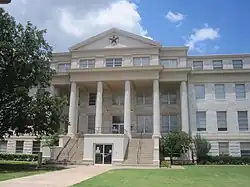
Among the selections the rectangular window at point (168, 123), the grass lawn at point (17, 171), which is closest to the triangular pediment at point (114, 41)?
the rectangular window at point (168, 123)

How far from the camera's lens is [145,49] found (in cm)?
3944

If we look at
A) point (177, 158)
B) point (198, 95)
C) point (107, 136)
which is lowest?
point (177, 158)

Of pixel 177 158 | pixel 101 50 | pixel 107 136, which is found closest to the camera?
pixel 107 136

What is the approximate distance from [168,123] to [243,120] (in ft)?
31.4

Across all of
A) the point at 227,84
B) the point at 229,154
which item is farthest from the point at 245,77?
the point at 229,154

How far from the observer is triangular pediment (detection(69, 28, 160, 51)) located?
131 feet

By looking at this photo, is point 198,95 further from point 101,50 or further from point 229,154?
point 101,50

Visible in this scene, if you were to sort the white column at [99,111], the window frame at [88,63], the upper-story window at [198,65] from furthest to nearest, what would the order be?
the window frame at [88,63], the upper-story window at [198,65], the white column at [99,111]

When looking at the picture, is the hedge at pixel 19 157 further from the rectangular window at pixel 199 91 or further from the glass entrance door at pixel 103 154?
the rectangular window at pixel 199 91

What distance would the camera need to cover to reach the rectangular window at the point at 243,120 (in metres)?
37.9

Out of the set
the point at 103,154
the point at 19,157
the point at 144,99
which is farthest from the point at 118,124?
the point at 19,157

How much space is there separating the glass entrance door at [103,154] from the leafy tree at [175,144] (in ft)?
20.1

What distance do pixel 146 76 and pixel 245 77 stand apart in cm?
1321

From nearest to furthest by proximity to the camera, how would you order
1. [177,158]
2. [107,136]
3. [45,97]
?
[45,97]
[107,136]
[177,158]
